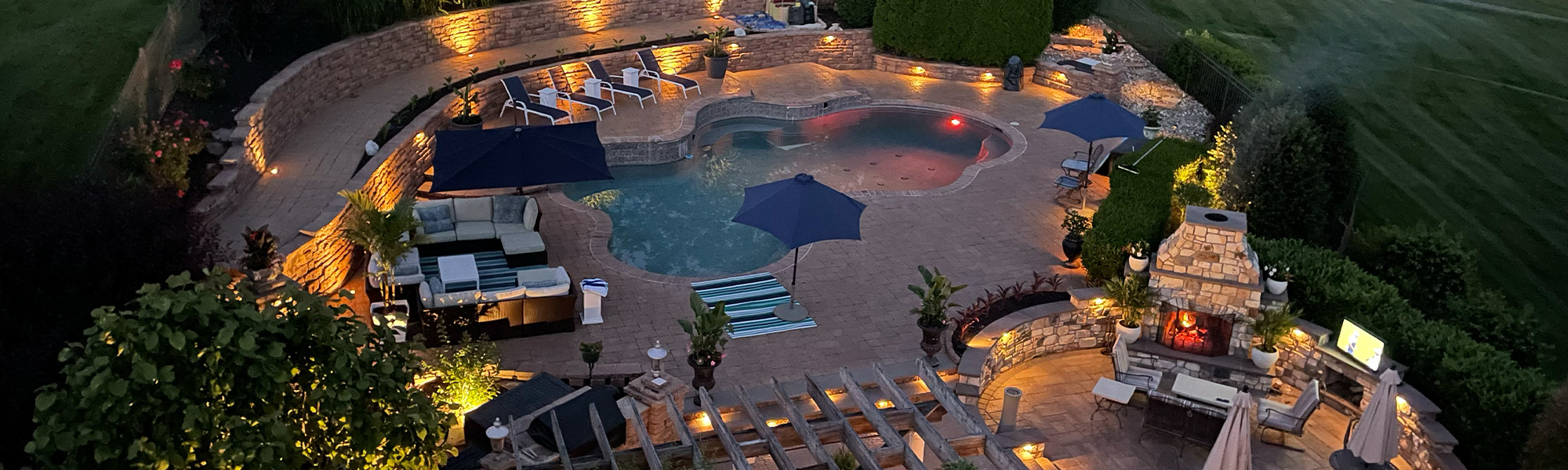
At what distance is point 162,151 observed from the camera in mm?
14883

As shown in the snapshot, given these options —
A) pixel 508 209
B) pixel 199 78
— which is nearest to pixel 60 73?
pixel 199 78

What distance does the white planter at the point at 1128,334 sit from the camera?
14.4m

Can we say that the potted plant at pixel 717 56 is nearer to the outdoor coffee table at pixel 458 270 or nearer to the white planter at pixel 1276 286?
the outdoor coffee table at pixel 458 270

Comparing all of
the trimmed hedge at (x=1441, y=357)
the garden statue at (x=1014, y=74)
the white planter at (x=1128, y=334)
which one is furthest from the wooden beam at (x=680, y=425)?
the garden statue at (x=1014, y=74)

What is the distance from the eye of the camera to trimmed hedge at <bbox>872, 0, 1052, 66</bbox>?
86.2 ft

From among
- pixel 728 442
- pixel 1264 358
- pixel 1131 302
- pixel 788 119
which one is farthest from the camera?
pixel 788 119

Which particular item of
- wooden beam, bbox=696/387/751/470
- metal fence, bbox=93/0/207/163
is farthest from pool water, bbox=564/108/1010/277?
wooden beam, bbox=696/387/751/470

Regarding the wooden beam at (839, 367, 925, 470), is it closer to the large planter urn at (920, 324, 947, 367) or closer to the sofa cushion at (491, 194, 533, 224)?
the large planter urn at (920, 324, 947, 367)

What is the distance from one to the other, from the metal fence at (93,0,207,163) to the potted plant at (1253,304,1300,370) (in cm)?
1405

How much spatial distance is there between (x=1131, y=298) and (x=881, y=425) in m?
5.32

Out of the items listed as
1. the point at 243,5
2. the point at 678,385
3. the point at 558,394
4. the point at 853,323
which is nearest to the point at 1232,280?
the point at 853,323

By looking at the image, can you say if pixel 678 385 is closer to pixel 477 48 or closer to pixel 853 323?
pixel 853 323

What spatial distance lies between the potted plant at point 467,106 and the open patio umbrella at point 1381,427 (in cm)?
1427

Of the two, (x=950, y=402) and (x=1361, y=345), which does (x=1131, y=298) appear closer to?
(x=1361, y=345)
